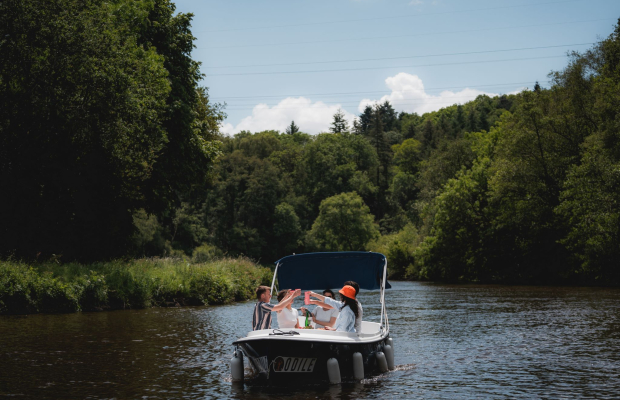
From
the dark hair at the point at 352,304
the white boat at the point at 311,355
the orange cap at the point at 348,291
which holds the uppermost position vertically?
the orange cap at the point at 348,291

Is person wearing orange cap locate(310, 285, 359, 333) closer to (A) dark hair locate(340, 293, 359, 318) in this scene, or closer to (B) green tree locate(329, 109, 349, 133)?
(A) dark hair locate(340, 293, 359, 318)

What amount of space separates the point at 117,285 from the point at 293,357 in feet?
62.9

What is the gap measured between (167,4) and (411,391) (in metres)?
34.1

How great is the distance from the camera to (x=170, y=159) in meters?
37.8

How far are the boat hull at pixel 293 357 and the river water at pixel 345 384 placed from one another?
0.97 ft

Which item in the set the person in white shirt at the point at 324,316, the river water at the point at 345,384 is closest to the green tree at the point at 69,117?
the river water at the point at 345,384

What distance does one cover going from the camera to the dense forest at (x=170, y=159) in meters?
29.2

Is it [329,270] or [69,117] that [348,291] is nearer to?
[329,270]

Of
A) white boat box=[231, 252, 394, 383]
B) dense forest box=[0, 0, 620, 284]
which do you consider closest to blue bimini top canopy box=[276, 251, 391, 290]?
white boat box=[231, 252, 394, 383]

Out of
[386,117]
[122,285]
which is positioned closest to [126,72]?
[122,285]

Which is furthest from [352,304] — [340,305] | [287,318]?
[287,318]

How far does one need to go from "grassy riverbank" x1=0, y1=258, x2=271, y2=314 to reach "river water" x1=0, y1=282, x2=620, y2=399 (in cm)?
145

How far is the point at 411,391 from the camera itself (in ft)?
37.7

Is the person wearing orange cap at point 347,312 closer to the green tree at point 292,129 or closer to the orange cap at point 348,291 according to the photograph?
the orange cap at point 348,291
